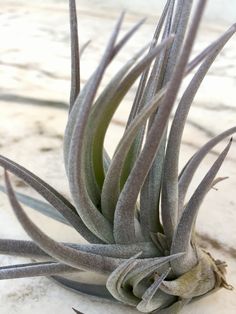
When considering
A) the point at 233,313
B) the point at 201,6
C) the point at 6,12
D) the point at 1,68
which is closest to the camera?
the point at 201,6

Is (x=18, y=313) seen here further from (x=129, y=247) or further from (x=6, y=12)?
(x=6, y=12)

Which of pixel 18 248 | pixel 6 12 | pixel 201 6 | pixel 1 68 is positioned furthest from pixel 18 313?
pixel 6 12

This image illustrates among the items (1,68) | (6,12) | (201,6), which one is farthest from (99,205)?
(6,12)

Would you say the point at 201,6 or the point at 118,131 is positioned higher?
the point at 201,6

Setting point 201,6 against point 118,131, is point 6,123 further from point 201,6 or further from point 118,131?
point 201,6

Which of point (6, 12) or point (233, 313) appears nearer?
point (233, 313)

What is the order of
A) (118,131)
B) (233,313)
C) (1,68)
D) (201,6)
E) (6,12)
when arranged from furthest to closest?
1. (6,12)
2. (1,68)
3. (118,131)
4. (233,313)
5. (201,6)
